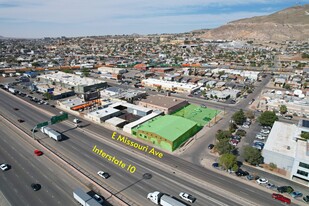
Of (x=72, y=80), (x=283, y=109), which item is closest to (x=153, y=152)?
(x=283, y=109)

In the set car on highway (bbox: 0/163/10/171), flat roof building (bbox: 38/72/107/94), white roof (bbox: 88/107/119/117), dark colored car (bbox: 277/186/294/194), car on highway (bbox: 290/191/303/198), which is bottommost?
car on highway (bbox: 290/191/303/198)

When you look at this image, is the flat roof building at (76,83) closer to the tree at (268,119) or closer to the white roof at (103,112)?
the white roof at (103,112)

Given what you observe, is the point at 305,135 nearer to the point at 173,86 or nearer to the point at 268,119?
the point at 268,119

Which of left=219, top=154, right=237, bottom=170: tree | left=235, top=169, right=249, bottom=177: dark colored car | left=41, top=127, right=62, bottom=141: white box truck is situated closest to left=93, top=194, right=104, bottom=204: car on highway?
left=219, top=154, right=237, bottom=170: tree

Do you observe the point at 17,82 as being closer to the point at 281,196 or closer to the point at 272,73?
the point at 281,196

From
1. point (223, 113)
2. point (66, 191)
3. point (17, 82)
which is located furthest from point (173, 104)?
point (17, 82)

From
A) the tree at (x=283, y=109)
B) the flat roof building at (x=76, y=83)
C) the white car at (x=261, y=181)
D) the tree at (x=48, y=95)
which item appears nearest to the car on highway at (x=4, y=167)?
the tree at (x=48, y=95)

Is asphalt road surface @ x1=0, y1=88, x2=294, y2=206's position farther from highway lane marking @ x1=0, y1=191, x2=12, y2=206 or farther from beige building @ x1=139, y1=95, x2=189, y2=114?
beige building @ x1=139, y1=95, x2=189, y2=114

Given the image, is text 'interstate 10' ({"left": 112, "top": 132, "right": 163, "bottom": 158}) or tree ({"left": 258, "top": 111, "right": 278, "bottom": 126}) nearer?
text 'interstate 10' ({"left": 112, "top": 132, "right": 163, "bottom": 158})
